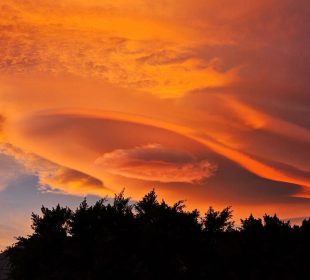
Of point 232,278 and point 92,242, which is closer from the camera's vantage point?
point 232,278

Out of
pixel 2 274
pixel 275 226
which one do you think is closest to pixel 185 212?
pixel 275 226

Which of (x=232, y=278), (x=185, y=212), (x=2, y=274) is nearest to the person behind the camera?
(x=232, y=278)

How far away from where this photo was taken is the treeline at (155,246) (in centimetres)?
3581

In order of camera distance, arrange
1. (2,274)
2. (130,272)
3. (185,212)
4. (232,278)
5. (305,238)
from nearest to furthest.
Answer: (130,272) < (232,278) < (305,238) < (185,212) < (2,274)

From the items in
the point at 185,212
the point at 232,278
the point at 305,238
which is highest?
the point at 185,212

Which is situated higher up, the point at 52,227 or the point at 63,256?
the point at 52,227

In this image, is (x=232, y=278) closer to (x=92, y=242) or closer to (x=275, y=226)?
(x=275, y=226)

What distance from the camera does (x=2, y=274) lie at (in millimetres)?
69062

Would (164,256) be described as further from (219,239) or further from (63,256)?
(63,256)

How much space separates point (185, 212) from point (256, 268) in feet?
27.4

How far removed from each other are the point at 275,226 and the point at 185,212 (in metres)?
7.41

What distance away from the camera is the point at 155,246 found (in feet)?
125

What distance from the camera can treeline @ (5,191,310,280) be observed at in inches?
1410

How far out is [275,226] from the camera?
1617 inches
